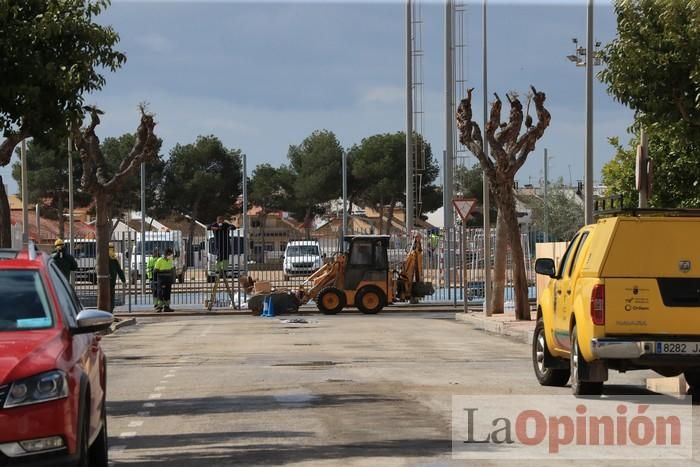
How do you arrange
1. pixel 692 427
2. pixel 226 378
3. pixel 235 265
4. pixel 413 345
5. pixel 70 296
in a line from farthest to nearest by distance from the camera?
A: pixel 235 265 < pixel 413 345 < pixel 226 378 < pixel 692 427 < pixel 70 296

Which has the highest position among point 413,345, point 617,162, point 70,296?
point 617,162

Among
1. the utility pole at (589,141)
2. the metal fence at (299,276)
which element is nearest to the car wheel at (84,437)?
the utility pole at (589,141)

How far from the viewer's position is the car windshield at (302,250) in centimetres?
5719

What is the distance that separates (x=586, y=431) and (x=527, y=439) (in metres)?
0.75

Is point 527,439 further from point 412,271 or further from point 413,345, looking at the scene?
point 412,271

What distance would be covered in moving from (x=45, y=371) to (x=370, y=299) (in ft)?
98.8

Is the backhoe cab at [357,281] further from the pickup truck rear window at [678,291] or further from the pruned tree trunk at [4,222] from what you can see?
the pickup truck rear window at [678,291]

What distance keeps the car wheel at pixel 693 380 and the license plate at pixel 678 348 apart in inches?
35.3

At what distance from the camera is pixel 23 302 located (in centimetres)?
891

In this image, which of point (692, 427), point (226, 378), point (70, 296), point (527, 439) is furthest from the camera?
point (226, 378)

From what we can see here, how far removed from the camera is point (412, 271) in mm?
40031

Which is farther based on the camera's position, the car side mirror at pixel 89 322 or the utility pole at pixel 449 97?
the utility pole at pixel 449 97

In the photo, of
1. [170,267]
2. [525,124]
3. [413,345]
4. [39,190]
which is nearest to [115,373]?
[413,345]
